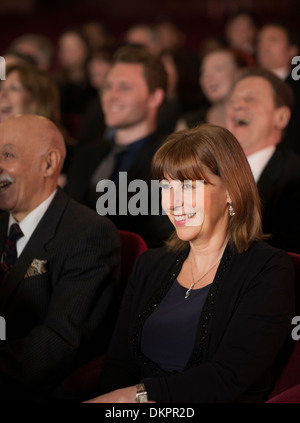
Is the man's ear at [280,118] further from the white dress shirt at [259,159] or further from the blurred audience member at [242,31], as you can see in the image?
the blurred audience member at [242,31]

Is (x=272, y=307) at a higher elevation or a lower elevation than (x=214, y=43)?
lower

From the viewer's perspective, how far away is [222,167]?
5.92ft

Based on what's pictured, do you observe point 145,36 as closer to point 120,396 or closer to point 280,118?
point 280,118

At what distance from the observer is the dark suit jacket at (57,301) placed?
1953mm

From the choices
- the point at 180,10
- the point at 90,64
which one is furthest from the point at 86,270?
the point at 180,10

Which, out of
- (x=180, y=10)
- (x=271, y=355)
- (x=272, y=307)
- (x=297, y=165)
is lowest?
(x=271, y=355)

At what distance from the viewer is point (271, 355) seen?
167 centimetres

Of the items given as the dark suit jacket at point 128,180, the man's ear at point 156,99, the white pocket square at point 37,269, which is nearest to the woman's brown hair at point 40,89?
the dark suit jacket at point 128,180

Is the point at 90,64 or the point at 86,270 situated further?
the point at 90,64

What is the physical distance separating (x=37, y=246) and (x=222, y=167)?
684 millimetres

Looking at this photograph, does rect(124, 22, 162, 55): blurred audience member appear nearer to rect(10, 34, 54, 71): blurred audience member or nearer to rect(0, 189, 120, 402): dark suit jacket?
rect(10, 34, 54, 71): blurred audience member

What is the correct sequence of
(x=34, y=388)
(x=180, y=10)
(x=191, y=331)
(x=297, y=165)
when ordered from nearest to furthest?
(x=191, y=331) < (x=34, y=388) < (x=297, y=165) < (x=180, y=10)
